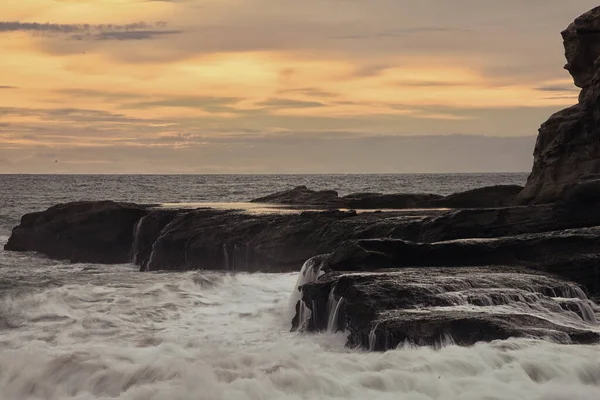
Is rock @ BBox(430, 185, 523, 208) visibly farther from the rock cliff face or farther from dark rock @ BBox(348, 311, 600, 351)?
dark rock @ BBox(348, 311, 600, 351)

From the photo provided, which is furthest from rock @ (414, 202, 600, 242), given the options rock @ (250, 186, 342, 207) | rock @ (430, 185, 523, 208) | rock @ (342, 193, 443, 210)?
rock @ (250, 186, 342, 207)

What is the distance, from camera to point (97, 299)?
20234 millimetres

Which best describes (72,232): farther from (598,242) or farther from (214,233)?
(598,242)

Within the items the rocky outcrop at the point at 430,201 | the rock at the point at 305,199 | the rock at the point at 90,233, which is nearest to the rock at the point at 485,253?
the rock at the point at 90,233

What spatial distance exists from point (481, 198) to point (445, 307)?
23186 mm

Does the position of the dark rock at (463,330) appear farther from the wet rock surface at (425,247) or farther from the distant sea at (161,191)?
the distant sea at (161,191)

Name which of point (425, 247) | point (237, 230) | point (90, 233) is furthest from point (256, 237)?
point (425, 247)

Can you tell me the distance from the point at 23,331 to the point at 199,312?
13.8 ft

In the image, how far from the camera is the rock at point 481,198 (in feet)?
116

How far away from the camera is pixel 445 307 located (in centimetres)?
1333

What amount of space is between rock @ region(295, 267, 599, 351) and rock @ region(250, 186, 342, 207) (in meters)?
21.6

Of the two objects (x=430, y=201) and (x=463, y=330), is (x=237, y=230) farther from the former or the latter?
(x=463, y=330)

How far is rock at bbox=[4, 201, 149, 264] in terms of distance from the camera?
103 ft

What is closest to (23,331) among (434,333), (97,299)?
(97,299)
